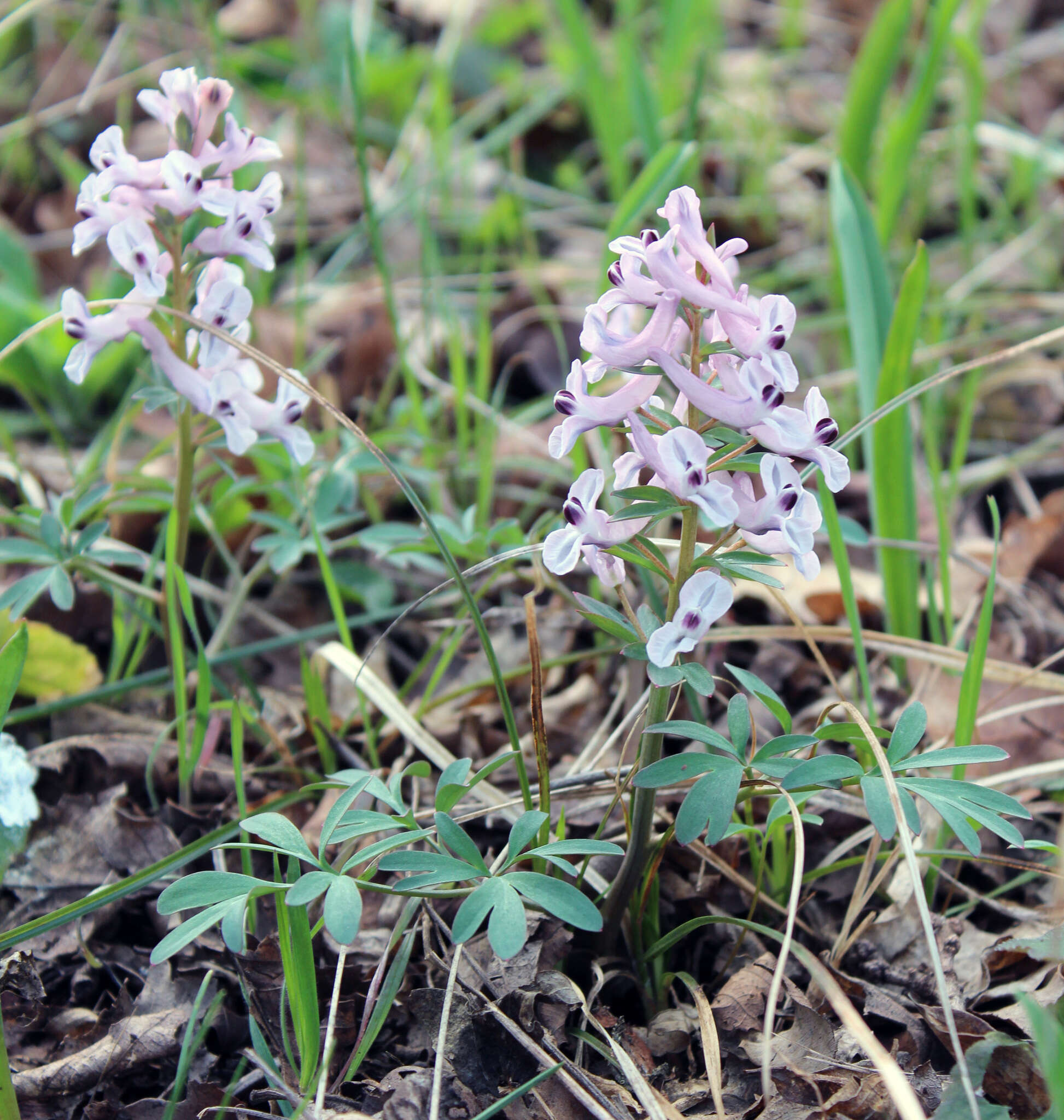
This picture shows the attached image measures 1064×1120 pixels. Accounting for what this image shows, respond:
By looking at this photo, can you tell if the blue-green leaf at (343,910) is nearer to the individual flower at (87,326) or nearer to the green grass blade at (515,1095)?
the green grass blade at (515,1095)

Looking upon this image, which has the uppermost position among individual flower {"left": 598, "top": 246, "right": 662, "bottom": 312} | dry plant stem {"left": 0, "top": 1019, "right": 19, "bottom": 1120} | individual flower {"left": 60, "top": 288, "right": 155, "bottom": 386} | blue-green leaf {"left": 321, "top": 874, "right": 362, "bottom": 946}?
individual flower {"left": 598, "top": 246, "right": 662, "bottom": 312}

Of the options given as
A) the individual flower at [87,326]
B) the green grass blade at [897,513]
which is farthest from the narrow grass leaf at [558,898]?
the green grass blade at [897,513]

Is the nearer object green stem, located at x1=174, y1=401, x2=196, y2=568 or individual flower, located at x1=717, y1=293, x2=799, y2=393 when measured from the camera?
individual flower, located at x1=717, y1=293, x2=799, y2=393

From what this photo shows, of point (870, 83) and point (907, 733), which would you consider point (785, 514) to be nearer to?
point (907, 733)

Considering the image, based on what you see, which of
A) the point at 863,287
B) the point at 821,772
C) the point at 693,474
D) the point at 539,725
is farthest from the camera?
the point at 863,287

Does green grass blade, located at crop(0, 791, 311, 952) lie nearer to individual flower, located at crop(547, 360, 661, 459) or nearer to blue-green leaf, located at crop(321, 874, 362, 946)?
blue-green leaf, located at crop(321, 874, 362, 946)

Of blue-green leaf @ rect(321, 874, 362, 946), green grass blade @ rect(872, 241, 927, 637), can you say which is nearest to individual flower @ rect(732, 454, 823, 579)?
blue-green leaf @ rect(321, 874, 362, 946)

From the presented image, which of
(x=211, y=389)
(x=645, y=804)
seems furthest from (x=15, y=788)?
(x=645, y=804)
